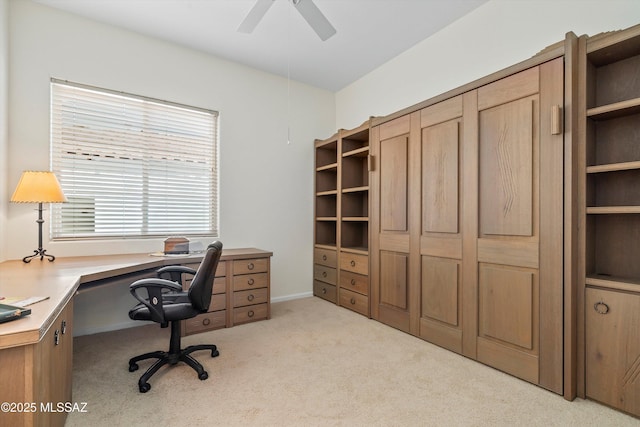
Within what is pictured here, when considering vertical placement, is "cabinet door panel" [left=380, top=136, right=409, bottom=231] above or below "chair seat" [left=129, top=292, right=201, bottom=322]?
above

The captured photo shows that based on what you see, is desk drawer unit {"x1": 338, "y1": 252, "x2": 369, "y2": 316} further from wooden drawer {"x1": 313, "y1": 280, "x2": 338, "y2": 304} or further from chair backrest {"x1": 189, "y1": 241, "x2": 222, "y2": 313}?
chair backrest {"x1": 189, "y1": 241, "x2": 222, "y2": 313}

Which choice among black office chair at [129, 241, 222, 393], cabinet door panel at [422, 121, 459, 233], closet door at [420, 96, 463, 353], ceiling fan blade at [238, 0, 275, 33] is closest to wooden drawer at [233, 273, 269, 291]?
black office chair at [129, 241, 222, 393]

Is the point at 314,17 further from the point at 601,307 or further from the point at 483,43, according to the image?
the point at 601,307

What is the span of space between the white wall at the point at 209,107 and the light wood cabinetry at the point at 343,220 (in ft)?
0.56

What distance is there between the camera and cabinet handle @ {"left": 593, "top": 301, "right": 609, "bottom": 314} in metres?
1.72

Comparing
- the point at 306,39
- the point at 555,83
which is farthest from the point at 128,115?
the point at 555,83

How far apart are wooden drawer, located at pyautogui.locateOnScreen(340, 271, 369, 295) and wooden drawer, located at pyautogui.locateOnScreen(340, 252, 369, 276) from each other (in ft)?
0.18

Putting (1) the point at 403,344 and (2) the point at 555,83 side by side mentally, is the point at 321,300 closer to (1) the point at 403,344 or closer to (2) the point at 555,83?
(1) the point at 403,344

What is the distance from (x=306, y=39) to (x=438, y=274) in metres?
2.61

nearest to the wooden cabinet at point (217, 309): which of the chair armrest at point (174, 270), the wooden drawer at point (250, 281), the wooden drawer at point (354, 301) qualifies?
the wooden drawer at point (250, 281)

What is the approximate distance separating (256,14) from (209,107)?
1569 mm

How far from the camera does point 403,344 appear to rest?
8.55 ft

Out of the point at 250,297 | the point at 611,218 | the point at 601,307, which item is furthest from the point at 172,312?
the point at 611,218

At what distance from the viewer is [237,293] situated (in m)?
3.07
